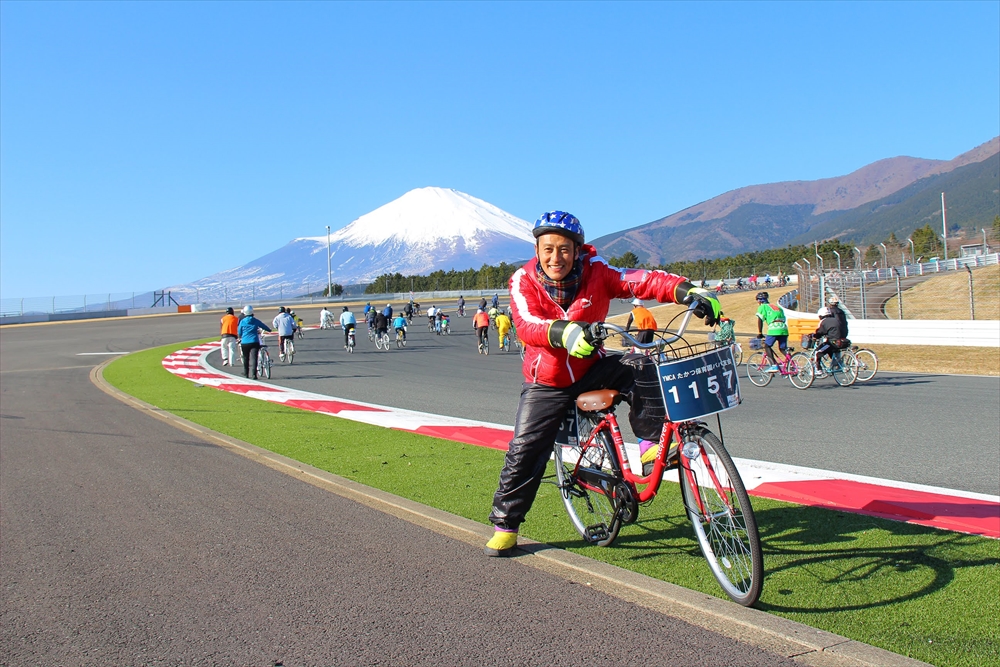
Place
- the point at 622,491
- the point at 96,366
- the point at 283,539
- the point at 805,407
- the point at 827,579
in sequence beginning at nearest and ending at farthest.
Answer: the point at 827,579 → the point at 622,491 → the point at 283,539 → the point at 805,407 → the point at 96,366

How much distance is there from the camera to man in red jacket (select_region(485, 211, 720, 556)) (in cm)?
446

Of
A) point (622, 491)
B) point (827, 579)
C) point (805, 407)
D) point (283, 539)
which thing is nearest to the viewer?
point (827, 579)

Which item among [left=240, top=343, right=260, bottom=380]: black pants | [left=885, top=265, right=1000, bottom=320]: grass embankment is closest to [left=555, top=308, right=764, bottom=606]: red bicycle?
[left=240, top=343, right=260, bottom=380]: black pants

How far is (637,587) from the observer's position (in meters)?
4.05

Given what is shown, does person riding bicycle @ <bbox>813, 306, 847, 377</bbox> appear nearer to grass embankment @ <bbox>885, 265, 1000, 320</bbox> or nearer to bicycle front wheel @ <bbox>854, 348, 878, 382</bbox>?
bicycle front wheel @ <bbox>854, 348, 878, 382</bbox>

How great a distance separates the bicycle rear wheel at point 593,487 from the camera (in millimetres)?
4535

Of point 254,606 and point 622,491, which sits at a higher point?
point 622,491

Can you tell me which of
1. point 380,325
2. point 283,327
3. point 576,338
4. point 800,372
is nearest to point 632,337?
point 576,338

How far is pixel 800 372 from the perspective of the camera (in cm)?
1580

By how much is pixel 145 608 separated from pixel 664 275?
3.12 meters

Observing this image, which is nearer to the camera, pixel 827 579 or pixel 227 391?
pixel 827 579

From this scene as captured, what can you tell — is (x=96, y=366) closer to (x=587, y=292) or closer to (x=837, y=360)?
(x=837, y=360)

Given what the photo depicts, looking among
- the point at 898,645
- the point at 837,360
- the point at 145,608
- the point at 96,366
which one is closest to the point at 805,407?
the point at 837,360

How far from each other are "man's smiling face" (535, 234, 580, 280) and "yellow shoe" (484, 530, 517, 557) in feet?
4.81
